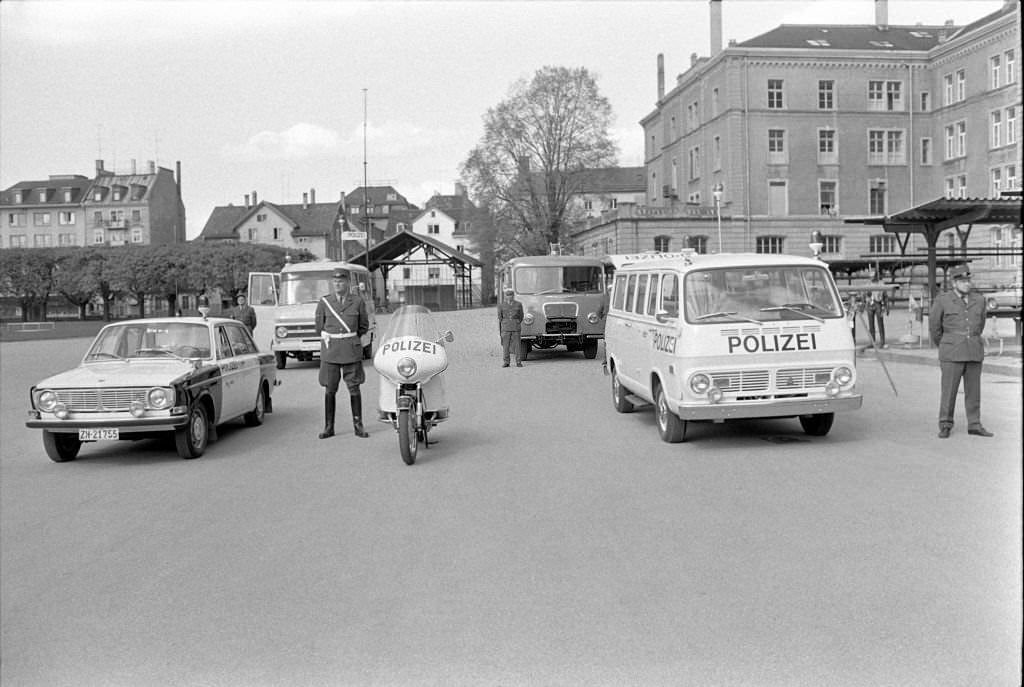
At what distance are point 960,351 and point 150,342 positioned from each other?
27.6ft

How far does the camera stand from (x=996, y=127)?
1.49 m

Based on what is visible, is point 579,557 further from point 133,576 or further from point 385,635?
point 133,576

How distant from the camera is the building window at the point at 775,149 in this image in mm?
8388

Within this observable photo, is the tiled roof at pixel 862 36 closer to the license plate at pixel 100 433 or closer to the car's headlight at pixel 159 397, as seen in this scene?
the car's headlight at pixel 159 397

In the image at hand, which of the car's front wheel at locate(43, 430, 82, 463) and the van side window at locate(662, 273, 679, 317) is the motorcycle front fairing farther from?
the car's front wheel at locate(43, 430, 82, 463)

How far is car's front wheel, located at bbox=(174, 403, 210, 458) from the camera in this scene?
1002cm

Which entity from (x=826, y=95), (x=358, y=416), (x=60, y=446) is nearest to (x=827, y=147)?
(x=826, y=95)

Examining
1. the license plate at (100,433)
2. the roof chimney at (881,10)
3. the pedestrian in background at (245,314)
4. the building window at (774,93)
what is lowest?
the license plate at (100,433)

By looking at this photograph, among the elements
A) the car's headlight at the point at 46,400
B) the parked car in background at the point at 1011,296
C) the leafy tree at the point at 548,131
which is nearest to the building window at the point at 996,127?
the parked car in background at the point at 1011,296

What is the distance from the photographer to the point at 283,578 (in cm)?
523

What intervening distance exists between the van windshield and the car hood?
5.16 meters

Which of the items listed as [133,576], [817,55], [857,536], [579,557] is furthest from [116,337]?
[817,55]

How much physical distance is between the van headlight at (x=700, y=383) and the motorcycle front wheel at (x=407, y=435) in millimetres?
2664

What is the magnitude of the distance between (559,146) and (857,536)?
288 cm
